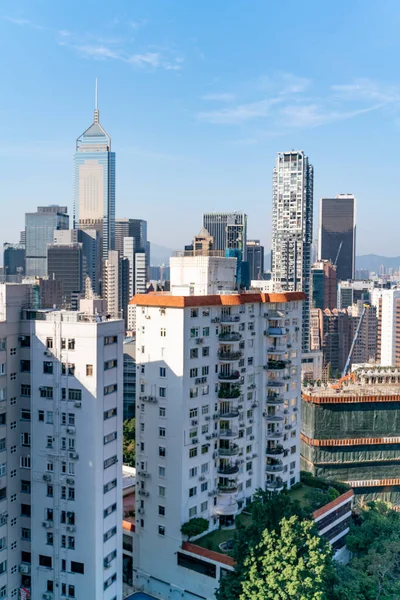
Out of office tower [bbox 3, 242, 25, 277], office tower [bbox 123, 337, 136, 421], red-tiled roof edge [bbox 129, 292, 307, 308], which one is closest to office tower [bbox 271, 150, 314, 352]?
office tower [bbox 123, 337, 136, 421]

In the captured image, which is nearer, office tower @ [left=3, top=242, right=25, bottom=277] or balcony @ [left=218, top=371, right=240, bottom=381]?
balcony @ [left=218, top=371, right=240, bottom=381]

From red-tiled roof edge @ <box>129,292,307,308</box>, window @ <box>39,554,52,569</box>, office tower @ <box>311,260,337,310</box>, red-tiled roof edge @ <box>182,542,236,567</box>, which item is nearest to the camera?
window @ <box>39,554,52,569</box>

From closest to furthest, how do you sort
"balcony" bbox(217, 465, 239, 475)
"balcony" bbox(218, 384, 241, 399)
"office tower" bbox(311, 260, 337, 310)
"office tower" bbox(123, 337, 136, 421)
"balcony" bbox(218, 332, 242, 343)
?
"balcony" bbox(218, 384, 241, 399) → "balcony" bbox(217, 465, 239, 475) → "balcony" bbox(218, 332, 242, 343) → "office tower" bbox(123, 337, 136, 421) → "office tower" bbox(311, 260, 337, 310)

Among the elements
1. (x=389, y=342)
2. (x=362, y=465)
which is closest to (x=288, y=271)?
(x=389, y=342)

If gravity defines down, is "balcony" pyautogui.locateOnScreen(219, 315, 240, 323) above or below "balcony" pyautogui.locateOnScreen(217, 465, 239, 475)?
above

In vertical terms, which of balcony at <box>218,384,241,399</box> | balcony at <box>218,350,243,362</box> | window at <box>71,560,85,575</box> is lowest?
window at <box>71,560,85,575</box>

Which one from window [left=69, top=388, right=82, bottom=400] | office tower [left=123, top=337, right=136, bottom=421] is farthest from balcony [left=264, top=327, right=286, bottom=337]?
office tower [left=123, top=337, right=136, bottom=421]

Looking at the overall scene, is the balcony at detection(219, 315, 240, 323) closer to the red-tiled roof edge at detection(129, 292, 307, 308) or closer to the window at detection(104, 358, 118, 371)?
the red-tiled roof edge at detection(129, 292, 307, 308)
